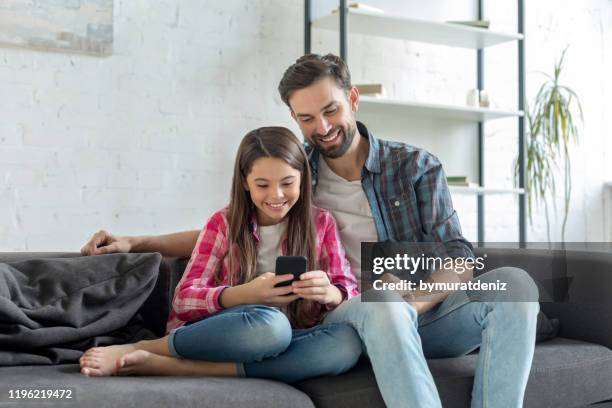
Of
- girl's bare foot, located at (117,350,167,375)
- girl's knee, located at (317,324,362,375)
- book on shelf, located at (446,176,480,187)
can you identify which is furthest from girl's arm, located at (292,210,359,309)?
book on shelf, located at (446,176,480,187)

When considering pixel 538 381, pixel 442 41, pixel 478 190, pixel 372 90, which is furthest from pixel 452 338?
pixel 442 41

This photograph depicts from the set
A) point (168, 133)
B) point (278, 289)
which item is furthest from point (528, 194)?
point (278, 289)

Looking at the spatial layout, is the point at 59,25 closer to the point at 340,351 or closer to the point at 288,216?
the point at 288,216

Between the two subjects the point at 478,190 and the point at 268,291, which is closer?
the point at 268,291

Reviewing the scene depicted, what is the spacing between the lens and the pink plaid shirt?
5.78ft

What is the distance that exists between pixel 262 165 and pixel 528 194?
2.35 m

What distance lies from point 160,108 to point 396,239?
1.39 meters

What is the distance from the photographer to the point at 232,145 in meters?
3.18

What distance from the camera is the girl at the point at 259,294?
1.59 m

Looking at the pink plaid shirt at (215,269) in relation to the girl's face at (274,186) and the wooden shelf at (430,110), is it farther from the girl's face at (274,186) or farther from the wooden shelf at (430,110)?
the wooden shelf at (430,110)

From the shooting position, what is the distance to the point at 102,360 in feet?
5.18

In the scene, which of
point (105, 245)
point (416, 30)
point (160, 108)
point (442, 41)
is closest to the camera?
point (105, 245)

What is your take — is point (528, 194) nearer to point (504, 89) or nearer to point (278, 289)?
point (504, 89)

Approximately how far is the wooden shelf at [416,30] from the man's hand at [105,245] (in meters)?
1.52
